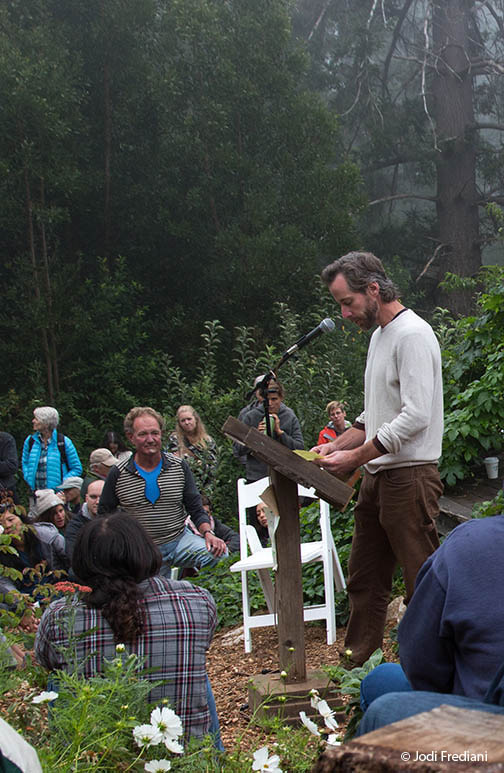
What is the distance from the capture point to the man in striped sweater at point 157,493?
5547 millimetres

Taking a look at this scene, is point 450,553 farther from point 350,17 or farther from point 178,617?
point 350,17

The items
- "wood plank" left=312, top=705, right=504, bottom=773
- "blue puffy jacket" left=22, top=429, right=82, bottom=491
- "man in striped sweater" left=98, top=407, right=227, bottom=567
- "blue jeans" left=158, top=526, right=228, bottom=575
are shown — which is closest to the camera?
"wood plank" left=312, top=705, right=504, bottom=773

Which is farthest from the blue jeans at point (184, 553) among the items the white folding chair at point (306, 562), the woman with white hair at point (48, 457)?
the woman with white hair at point (48, 457)

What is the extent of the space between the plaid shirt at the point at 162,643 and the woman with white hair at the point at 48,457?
604 cm

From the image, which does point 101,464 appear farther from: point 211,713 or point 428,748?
point 428,748

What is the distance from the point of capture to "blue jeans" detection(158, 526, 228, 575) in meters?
5.75

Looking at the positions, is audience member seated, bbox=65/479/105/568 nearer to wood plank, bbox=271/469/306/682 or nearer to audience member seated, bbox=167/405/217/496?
audience member seated, bbox=167/405/217/496

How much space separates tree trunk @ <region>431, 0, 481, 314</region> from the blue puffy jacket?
11.6 m

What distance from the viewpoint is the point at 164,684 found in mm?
2678

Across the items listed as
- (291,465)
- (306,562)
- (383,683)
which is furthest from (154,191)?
(383,683)

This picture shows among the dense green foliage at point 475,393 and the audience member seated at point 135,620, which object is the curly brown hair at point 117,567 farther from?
the dense green foliage at point 475,393

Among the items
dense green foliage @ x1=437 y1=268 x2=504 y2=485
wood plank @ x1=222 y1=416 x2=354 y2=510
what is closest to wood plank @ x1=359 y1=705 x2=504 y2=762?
wood plank @ x1=222 y1=416 x2=354 y2=510

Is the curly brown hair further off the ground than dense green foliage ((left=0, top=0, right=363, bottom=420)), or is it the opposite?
dense green foliage ((left=0, top=0, right=363, bottom=420))

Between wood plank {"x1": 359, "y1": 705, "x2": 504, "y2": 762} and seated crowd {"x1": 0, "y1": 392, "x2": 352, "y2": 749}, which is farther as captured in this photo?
seated crowd {"x1": 0, "y1": 392, "x2": 352, "y2": 749}
